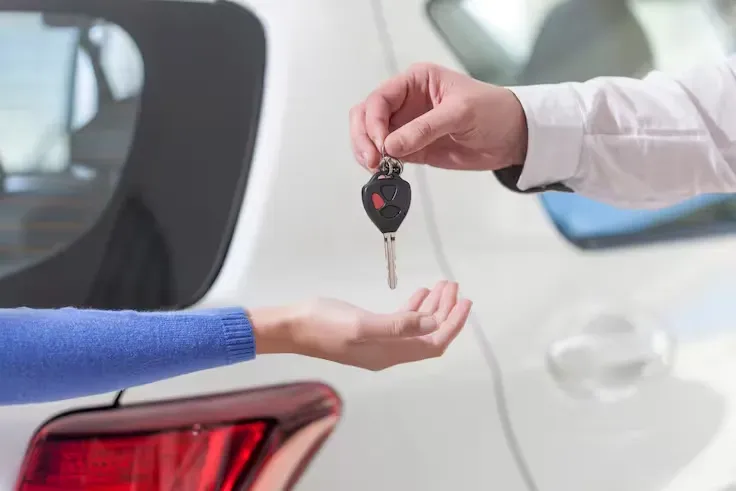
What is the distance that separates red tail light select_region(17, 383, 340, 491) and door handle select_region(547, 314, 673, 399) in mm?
350

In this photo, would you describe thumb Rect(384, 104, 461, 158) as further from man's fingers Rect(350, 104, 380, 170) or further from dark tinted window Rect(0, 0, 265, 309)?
dark tinted window Rect(0, 0, 265, 309)

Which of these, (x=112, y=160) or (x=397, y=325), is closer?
(x=397, y=325)

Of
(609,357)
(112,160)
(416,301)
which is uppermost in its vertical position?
(112,160)

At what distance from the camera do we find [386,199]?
73cm

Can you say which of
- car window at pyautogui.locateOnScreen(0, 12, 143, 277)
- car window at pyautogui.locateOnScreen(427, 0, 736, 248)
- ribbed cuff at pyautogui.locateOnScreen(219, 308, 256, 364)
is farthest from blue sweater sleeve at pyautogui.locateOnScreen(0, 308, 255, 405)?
car window at pyautogui.locateOnScreen(427, 0, 736, 248)

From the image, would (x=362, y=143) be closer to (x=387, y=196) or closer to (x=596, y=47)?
(x=387, y=196)

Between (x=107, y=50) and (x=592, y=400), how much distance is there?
2.56 feet

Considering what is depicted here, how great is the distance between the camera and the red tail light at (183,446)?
0.68 metres

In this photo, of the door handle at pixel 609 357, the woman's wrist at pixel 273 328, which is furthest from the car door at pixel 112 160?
the door handle at pixel 609 357

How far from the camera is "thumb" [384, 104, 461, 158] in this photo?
2.33ft

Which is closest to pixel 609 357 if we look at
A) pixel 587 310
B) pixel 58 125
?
pixel 587 310

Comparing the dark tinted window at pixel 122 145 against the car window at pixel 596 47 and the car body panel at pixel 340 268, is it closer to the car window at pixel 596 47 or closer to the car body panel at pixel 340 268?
the car body panel at pixel 340 268

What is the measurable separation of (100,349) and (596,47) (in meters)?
0.92

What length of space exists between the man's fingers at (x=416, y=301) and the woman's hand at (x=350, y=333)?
24 millimetres
